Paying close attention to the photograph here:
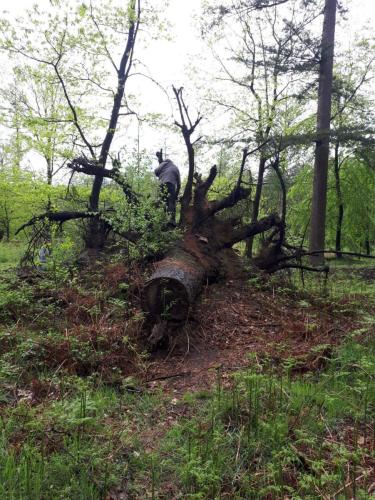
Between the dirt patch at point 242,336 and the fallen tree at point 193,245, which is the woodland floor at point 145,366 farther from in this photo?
the fallen tree at point 193,245

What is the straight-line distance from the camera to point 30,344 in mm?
4316

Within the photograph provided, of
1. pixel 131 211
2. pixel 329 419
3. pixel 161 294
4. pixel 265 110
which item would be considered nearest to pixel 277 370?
pixel 329 419

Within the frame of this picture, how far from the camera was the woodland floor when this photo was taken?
2.47m

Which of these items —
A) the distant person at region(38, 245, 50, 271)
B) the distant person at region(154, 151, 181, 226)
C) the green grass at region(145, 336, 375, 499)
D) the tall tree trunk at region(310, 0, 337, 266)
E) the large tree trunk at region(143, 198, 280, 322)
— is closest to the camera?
the green grass at region(145, 336, 375, 499)

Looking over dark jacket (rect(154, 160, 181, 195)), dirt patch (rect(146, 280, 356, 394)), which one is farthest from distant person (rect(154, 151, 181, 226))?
dirt patch (rect(146, 280, 356, 394))

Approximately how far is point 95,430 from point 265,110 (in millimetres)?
16863

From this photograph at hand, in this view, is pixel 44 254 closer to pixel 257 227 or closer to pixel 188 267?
pixel 188 267

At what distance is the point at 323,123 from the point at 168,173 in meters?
6.62

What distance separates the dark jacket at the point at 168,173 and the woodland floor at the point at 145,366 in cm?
216

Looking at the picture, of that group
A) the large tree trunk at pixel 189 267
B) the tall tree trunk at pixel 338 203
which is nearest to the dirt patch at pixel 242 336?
the large tree trunk at pixel 189 267

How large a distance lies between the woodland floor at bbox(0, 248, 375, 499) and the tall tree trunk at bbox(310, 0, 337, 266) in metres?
5.18

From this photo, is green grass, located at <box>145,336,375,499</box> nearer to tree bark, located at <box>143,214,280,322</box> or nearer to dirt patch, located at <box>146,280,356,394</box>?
dirt patch, located at <box>146,280,356,394</box>

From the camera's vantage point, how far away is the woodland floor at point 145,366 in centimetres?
247

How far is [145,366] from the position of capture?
14.2 feet
